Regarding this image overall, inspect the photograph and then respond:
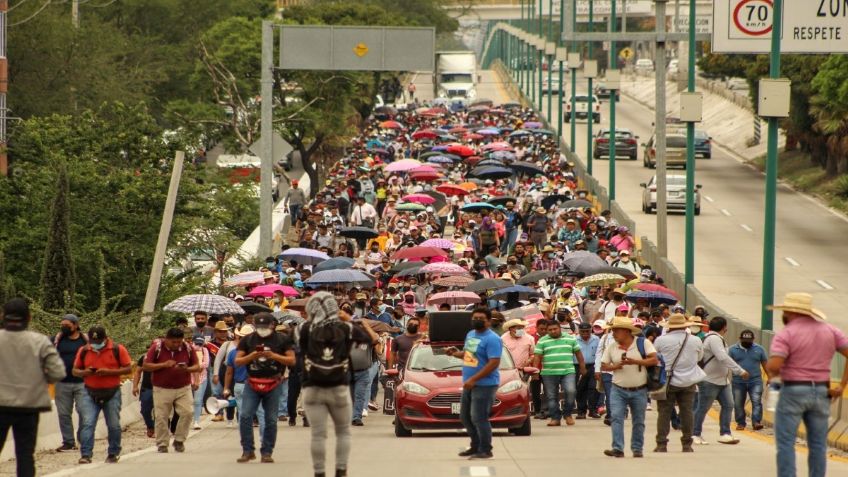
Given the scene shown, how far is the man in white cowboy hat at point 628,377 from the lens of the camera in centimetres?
1603

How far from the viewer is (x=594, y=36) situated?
149 ft

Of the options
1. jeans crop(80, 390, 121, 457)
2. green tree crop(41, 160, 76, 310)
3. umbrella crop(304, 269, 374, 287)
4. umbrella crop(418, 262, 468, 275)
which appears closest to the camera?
jeans crop(80, 390, 121, 457)

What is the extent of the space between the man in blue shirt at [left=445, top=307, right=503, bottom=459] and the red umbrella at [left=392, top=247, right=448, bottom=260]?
676 inches

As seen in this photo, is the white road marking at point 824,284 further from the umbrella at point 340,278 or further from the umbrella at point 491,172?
the umbrella at point 340,278

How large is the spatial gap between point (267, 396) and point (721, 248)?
32.9m

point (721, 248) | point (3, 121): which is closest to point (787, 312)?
point (721, 248)

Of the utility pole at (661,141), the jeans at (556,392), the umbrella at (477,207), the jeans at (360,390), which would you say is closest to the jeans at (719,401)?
the jeans at (556,392)

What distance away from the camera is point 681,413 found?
674 inches

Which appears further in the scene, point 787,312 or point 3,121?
point 3,121

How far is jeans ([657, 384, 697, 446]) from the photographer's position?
16.8 m

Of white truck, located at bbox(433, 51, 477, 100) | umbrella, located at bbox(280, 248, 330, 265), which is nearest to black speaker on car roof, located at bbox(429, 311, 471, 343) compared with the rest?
umbrella, located at bbox(280, 248, 330, 265)

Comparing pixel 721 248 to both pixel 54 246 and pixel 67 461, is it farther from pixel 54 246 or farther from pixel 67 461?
pixel 67 461

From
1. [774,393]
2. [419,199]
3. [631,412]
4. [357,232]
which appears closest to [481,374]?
[631,412]

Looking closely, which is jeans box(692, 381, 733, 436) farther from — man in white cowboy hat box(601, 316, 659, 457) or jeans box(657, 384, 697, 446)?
man in white cowboy hat box(601, 316, 659, 457)
